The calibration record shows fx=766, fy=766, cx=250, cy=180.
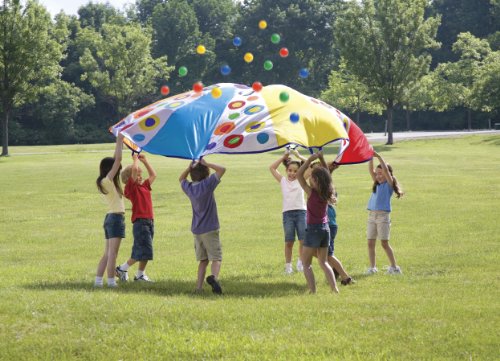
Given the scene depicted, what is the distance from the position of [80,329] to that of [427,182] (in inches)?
916

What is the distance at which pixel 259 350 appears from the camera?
6359 millimetres

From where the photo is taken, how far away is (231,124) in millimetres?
10172

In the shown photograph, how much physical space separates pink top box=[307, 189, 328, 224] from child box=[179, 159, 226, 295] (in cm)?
116

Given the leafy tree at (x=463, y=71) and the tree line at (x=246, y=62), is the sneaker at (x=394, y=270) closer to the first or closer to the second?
the tree line at (x=246, y=62)

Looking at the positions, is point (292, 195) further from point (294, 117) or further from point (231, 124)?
point (231, 124)

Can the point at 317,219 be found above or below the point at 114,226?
above

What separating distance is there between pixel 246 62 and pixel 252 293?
6702 centimetres

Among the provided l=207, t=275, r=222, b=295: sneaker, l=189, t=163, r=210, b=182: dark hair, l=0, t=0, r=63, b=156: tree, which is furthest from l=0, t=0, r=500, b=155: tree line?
l=207, t=275, r=222, b=295: sneaker

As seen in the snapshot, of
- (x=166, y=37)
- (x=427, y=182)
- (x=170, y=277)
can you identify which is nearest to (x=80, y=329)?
(x=170, y=277)

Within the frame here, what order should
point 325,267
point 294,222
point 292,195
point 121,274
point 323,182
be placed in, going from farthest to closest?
point 294,222 → point 292,195 → point 121,274 → point 325,267 → point 323,182

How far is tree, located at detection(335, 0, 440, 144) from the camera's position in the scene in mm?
55750

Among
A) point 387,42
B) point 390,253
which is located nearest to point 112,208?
point 390,253

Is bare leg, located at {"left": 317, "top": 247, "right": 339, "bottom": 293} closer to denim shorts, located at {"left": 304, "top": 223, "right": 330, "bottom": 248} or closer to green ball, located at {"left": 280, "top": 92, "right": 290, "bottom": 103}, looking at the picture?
denim shorts, located at {"left": 304, "top": 223, "right": 330, "bottom": 248}

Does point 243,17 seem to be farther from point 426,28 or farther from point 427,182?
point 427,182
